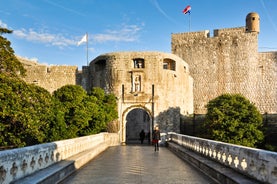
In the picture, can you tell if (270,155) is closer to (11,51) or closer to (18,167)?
(18,167)

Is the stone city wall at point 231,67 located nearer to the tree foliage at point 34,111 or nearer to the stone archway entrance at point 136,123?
the stone archway entrance at point 136,123

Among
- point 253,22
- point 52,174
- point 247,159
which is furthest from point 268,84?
point 52,174

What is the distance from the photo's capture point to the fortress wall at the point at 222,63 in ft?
109

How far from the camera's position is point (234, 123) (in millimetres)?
23484

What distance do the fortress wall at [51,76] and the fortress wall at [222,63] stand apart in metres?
13.5

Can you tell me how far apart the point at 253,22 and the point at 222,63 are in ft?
20.2

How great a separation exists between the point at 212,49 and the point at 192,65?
292 cm

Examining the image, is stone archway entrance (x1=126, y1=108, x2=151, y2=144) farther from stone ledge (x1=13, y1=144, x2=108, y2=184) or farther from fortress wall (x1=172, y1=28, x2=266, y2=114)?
stone ledge (x1=13, y1=144, x2=108, y2=184)

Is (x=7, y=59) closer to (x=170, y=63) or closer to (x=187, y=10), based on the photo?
(x=170, y=63)

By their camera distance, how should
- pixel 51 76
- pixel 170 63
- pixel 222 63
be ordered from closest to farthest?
pixel 170 63 < pixel 51 76 < pixel 222 63

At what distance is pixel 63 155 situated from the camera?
323 inches

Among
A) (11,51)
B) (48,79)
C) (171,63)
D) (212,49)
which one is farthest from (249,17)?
(11,51)

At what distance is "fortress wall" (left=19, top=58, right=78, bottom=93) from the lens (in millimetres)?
31375

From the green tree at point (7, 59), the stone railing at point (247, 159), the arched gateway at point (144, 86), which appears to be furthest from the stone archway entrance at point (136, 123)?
the stone railing at point (247, 159)
